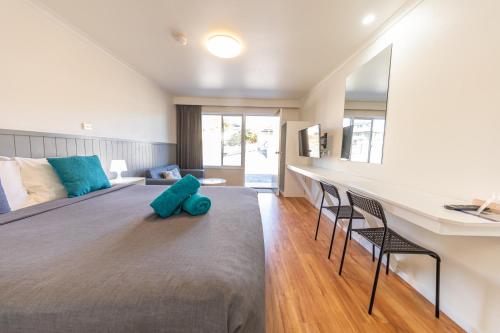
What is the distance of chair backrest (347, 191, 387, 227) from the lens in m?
1.35

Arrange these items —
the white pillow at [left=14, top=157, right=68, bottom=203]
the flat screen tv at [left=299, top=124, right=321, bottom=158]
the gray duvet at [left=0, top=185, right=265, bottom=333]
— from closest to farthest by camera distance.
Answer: the gray duvet at [left=0, top=185, right=265, bottom=333]
the white pillow at [left=14, top=157, right=68, bottom=203]
the flat screen tv at [left=299, top=124, right=321, bottom=158]

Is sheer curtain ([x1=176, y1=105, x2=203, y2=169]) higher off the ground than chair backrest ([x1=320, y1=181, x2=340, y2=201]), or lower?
higher

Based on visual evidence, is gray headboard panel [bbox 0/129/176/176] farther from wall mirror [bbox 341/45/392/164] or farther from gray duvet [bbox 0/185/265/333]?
wall mirror [bbox 341/45/392/164]

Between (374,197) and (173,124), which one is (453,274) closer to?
(374,197)

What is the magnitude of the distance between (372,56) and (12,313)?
322 cm

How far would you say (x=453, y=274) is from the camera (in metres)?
1.36

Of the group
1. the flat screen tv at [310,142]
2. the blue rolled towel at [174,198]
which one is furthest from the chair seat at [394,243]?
the flat screen tv at [310,142]

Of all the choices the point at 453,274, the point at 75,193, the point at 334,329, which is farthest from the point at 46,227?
the point at 453,274

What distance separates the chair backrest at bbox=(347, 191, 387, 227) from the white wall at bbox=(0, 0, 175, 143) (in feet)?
9.38

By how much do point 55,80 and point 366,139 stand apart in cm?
336

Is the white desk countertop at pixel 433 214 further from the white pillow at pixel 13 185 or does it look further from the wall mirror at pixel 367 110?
the white pillow at pixel 13 185

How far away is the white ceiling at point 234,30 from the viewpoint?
1.82m

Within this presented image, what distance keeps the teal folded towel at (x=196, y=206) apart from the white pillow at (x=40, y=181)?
47.6 inches

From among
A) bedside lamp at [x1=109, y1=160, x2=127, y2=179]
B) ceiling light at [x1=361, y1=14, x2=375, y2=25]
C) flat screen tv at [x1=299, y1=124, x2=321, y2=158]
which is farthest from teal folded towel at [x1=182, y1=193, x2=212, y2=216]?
flat screen tv at [x1=299, y1=124, x2=321, y2=158]
